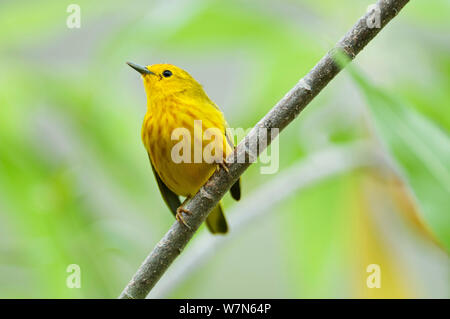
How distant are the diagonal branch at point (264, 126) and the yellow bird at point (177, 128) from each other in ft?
1.20

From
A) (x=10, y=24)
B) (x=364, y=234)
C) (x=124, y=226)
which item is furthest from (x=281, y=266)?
(x=10, y=24)

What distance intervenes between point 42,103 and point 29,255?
75cm

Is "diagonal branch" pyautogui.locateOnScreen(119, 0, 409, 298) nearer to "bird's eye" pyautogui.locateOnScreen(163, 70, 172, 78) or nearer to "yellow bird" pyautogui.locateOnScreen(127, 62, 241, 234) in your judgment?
"yellow bird" pyautogui.locateOnScreen(127, 62, 241, 234)

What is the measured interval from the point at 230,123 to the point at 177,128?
2.27 feet

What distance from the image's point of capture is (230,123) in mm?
2893

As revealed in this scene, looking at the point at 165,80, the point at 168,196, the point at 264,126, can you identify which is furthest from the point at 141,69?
the point at 264,126

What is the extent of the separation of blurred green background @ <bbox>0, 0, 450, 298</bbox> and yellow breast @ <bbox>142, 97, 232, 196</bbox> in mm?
367

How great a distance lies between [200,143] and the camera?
7.14 ft

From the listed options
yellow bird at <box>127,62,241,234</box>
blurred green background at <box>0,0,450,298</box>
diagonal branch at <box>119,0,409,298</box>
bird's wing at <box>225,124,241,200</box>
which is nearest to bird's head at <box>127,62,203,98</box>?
yellow bird at <box>127,62,241,234</box>

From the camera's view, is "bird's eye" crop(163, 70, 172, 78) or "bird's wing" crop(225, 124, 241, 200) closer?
"bird's wing" crop(225, 124, 241, 200)

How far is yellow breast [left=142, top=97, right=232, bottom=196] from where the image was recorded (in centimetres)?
219

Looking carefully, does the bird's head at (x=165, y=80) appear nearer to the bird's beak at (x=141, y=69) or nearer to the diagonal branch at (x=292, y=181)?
the bird's beak at (x=141, y=69)

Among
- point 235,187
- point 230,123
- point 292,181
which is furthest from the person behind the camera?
point 230,123

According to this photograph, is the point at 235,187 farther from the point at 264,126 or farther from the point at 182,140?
the point at 264,126
